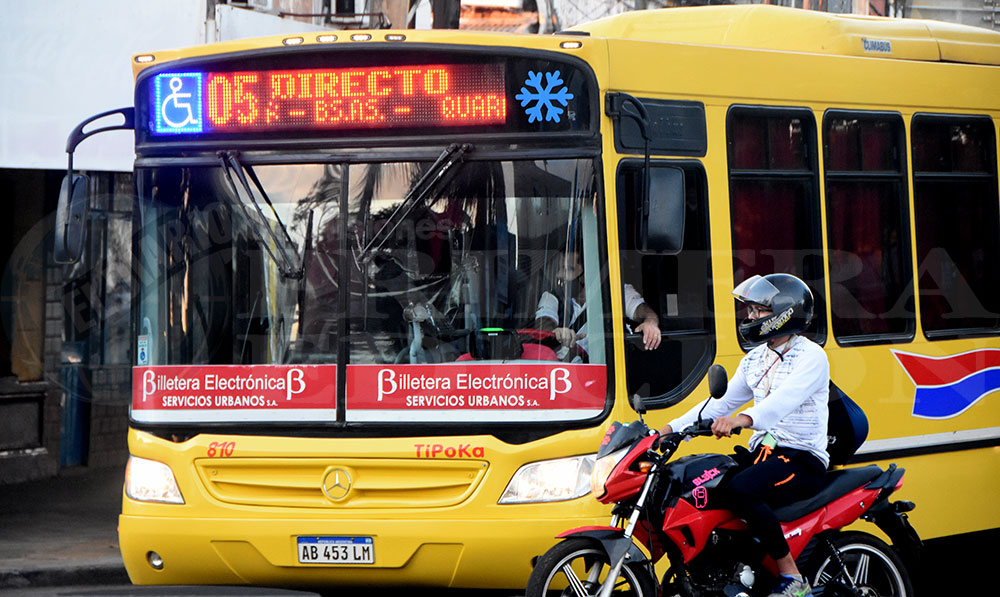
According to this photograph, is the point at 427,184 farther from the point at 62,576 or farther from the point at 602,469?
the point at 62,576

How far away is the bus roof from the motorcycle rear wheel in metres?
2.97

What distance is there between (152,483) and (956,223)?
4786mm

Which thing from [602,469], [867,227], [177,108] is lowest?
[602,469]

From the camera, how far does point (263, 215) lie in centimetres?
670

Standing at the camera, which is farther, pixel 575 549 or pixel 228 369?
pixel 228 369

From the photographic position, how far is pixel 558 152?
260 inches

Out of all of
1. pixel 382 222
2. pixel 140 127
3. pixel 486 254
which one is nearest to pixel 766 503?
pixel 486 254

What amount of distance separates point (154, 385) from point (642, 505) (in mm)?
2496

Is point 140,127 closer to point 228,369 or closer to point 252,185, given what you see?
point 252,185

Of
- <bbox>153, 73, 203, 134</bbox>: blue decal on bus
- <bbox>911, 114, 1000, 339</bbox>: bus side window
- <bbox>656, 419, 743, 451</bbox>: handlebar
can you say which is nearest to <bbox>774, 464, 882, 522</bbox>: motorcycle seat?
<bbox>656, 419, 743, 451</bbox>: handlebar

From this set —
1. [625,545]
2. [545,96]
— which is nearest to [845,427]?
[625,545]

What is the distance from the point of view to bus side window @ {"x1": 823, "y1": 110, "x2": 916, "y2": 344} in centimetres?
776

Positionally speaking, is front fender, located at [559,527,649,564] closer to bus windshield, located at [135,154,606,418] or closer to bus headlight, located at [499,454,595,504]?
bus headlight, located at [499,454,595,504]

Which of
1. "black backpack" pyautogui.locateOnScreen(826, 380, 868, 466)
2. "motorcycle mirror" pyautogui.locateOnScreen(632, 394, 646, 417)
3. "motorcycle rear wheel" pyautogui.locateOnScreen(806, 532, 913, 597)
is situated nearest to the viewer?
"motorcycle mirror" pyautogui.locateOnScreen(632, 394, 646, 417)
